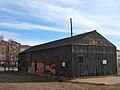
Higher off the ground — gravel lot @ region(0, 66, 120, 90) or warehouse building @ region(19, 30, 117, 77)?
warehouse building @ region(19, 30, 117, 77)

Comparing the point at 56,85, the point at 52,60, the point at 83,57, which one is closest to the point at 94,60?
the point at 83,57

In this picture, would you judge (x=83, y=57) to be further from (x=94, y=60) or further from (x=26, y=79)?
(x=26, y=79)

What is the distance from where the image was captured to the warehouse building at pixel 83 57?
26562mm

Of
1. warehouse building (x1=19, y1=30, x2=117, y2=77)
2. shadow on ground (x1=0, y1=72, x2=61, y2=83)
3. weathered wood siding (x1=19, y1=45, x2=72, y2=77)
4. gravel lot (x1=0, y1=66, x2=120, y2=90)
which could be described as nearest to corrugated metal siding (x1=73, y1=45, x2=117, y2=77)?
warehouse building (x1=19, y1=30, x2=117, y2=77)

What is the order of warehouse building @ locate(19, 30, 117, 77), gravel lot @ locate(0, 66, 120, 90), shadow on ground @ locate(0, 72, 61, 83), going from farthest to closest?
warehouse building @ locate(19, 30, 117, 77)
shadow on ground @ locate(0, 72, 61, 83)
gravel lot @ locate(0, 66, 120, 90)

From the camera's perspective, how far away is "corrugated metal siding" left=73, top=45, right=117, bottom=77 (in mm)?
26625

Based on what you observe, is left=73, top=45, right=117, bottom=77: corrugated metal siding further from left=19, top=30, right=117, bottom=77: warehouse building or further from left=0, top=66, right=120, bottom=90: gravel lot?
left=0, top=66, right=120, bottom=90: gravel lot

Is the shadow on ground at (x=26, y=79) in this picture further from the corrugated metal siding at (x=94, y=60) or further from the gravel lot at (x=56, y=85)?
the corrugated metal siding at (x=94, y=60)

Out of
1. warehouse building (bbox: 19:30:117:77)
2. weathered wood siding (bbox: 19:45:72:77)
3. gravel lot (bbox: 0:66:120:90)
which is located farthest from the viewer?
weathered wood siding (bbox: 19:45:72:77)

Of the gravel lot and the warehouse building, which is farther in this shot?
the warehouse building

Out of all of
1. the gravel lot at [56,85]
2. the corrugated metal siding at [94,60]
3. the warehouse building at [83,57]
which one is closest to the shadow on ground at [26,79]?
the warehouse building at [83,57]

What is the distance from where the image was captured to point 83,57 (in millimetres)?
27141

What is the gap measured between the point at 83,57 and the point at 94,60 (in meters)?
1.73

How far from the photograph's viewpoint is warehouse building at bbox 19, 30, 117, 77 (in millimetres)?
26562
